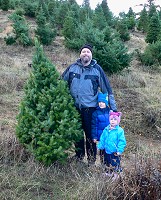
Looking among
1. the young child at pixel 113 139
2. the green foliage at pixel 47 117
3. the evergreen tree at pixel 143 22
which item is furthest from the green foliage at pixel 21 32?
the evergreen tree at pixel 143 22

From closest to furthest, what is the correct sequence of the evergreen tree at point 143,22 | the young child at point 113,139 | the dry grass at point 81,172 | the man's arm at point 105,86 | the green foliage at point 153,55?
the dry grass at point 81,172
the young child at point 113,139
the man's arm at point 105,86
the green foliage at point 153,55
the evergreen tree at point 143,22

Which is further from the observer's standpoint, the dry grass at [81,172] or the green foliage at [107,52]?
the green foliage at [107,52]

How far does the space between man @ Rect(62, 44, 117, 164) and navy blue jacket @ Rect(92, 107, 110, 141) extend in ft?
0.33

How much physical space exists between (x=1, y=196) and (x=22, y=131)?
1.15 meters

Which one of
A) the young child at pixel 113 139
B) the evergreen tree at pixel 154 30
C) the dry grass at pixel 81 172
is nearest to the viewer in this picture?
the dry grass at pixel 81 172

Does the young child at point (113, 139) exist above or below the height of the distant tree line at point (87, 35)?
below

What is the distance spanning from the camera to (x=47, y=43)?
641 inches

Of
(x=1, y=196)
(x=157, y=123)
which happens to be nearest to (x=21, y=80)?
(x=157, y=123)

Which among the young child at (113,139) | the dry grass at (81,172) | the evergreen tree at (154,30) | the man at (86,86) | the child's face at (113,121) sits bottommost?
the dry grass at (81,172)

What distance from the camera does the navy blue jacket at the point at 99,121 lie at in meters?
4.81

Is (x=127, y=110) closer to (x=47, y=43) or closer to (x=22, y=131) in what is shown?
(x=22, y=131)

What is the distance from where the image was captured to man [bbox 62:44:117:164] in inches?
189

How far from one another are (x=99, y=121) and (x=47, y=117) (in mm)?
835

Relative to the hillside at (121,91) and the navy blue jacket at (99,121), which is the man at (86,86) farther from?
the hillside at (121,91)
